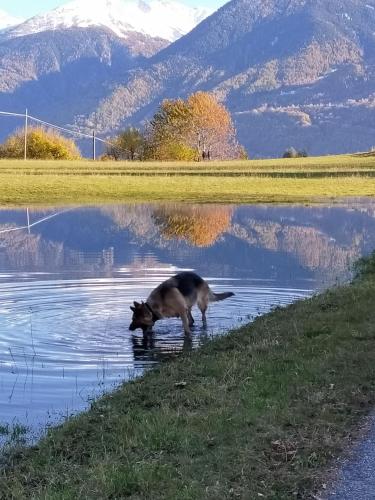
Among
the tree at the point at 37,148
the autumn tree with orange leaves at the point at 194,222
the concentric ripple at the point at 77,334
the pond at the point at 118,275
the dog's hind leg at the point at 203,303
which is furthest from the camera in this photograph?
the tree at the point at 37,148

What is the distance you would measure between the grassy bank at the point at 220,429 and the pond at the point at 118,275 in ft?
3.02

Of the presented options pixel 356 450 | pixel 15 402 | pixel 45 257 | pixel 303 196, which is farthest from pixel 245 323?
pixel 303 196

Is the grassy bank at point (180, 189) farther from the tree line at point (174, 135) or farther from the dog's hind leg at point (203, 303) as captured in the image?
the tree line at point (174, 135)

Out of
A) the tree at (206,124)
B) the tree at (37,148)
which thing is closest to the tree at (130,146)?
the tree at (206,124)

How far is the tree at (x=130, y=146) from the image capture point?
109 m

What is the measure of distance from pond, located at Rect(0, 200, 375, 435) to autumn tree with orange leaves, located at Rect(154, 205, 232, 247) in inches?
1.3

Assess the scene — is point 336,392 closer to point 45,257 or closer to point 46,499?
point 46,499

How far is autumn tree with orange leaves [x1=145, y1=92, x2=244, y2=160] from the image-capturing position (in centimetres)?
10662

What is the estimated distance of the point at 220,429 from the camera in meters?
7.20

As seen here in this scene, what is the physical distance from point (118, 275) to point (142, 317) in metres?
5.51

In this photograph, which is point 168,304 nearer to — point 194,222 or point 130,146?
point 194,222

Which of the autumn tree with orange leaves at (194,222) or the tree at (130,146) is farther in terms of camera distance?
the tree at (130,146)

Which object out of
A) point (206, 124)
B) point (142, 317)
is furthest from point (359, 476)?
point (206, 124)

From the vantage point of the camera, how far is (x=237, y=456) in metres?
6.53
